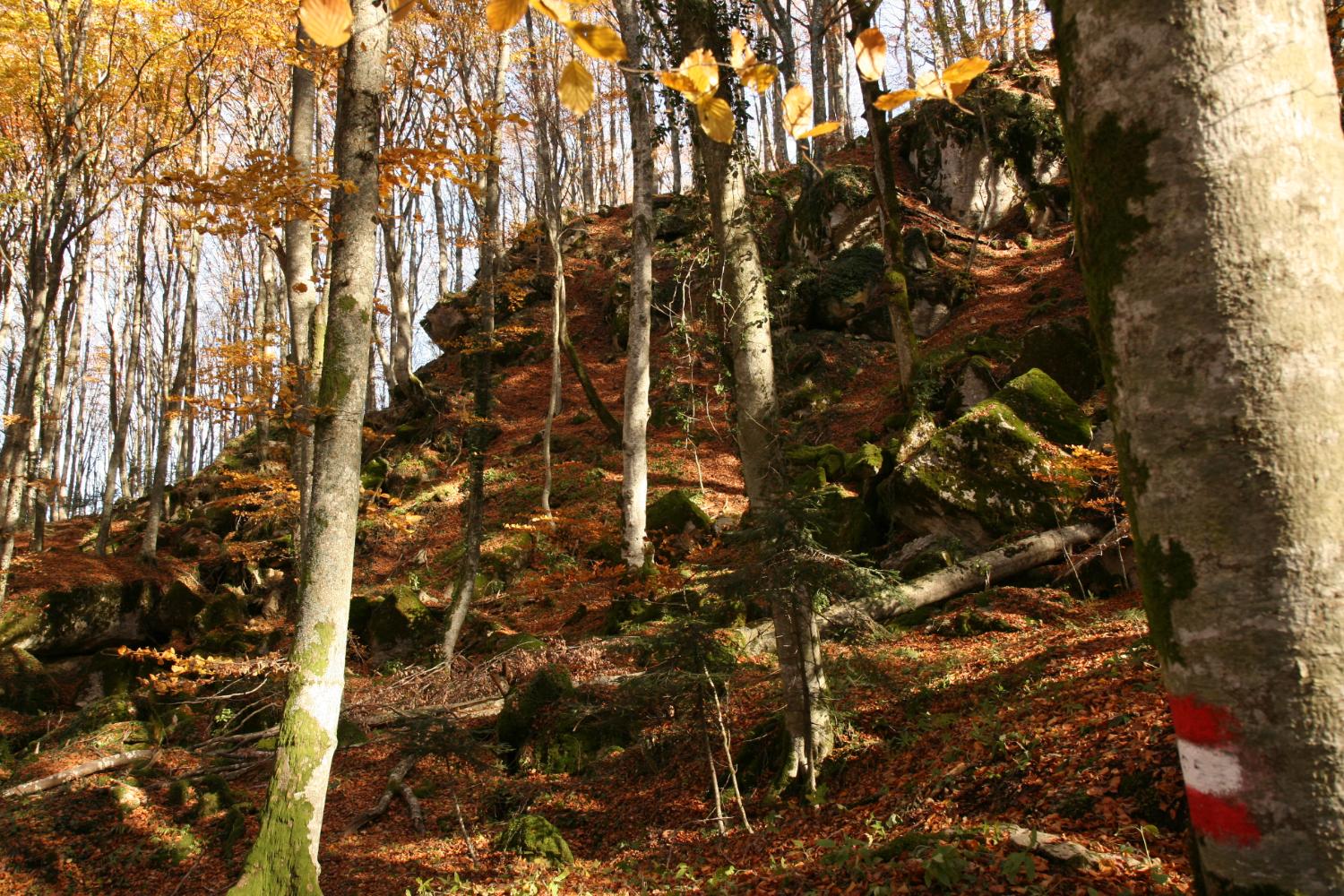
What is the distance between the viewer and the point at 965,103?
1952cm

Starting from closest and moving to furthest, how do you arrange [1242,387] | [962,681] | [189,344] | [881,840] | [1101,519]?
[1242,387] < [881,840] < [962,681] < [1101,519] < [189,344]

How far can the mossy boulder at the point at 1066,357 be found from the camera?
10648 millimetres


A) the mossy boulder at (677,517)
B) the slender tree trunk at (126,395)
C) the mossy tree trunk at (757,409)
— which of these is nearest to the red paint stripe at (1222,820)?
the mossy tree trunk at (757,409)

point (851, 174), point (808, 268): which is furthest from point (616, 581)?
point (851, 174)

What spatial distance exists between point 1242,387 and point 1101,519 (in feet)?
27.3

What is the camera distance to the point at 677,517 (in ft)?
43.2

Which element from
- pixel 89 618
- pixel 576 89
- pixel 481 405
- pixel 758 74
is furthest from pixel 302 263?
pixel 758 74

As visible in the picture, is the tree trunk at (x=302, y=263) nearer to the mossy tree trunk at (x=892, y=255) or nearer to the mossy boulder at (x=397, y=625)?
the mossy boulder at (x=397, y=625)

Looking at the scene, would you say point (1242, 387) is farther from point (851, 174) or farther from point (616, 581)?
point (851, 174)

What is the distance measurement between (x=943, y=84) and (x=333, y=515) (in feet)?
15.5

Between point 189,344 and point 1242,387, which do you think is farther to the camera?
point 189,344

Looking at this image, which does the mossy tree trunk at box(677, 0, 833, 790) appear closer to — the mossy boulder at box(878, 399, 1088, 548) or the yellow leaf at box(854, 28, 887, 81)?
the yellow leaf at box(854, 28, 887, 81)

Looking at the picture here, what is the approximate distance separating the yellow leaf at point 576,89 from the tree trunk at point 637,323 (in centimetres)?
1028

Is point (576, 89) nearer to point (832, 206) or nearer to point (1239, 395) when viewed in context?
point (1239, 395)
